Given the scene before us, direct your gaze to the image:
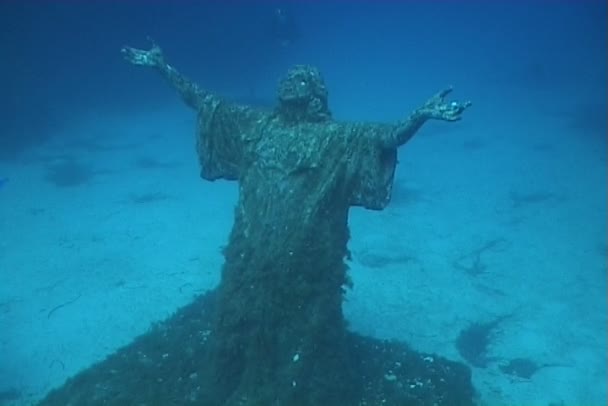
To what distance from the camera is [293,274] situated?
640 centimetres

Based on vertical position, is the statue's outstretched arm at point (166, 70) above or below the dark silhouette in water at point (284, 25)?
below

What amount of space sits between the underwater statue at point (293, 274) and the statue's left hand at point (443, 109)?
262mm

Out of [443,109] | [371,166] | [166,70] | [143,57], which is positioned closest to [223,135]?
[166,70]

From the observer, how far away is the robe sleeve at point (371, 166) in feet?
21.0

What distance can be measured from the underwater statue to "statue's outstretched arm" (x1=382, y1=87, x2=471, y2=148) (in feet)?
0.08

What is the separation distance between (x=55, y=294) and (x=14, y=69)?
21802 mm

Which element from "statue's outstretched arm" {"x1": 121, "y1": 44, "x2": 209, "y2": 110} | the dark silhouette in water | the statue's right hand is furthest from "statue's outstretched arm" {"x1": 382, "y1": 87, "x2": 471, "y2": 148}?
the dark silhouette in water

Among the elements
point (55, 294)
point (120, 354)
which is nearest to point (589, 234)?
point (120, 354)

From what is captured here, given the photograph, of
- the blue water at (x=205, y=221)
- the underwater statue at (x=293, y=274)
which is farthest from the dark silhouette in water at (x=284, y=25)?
the underwater statue at (x=293, y=274)

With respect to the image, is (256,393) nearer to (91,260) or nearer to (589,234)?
(91,260)

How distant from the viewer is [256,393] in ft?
20.6

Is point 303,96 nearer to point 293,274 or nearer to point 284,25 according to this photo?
point 293,274

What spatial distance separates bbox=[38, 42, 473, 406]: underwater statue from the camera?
20.9 feet

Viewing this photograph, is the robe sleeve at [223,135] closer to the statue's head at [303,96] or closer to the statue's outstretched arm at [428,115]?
the statue's head at [303,96]
